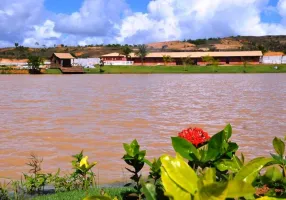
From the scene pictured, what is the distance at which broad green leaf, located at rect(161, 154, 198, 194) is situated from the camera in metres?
0.85

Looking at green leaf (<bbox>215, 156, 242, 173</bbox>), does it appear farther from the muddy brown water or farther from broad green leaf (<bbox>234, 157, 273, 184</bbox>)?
the muddy brown water

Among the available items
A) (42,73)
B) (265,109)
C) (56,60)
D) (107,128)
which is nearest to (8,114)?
(107,128)

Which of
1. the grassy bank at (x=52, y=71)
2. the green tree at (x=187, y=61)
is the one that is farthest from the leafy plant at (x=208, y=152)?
the green tree at (x=187, y=61)

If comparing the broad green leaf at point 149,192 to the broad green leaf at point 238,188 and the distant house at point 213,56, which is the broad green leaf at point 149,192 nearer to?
the broad green leaf at point 238,188

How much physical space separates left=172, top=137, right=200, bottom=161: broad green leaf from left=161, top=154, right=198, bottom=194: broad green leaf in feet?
1.10

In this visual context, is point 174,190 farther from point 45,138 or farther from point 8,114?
point 8,114

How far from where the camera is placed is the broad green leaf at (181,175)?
0.85 m

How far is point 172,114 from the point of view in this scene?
15148mm

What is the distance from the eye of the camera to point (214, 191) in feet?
2.50

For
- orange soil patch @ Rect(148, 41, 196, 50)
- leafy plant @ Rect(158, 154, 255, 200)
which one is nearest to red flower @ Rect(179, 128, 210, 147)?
leafy plant @ Rect(158, 154, 255, 200)

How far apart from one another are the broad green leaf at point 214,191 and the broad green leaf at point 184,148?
44cm

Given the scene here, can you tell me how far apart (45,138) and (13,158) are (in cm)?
219

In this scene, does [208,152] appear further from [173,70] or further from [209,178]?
[173,70]

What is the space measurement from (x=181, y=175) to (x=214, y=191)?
11 cm
